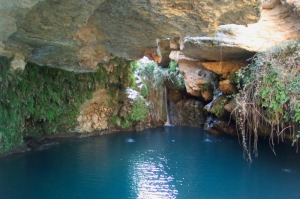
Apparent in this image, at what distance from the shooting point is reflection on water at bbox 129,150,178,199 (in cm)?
587

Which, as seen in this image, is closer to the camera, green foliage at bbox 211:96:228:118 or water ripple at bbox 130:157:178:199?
water ripple at bbox 130:157:178:199

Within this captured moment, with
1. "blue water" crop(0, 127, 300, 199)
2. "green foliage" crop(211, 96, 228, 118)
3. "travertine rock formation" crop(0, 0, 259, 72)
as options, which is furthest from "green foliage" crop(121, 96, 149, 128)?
"travertine rock formation" crop(0, 0, 259, 72)

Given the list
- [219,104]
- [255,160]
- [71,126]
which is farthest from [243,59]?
[71,126]

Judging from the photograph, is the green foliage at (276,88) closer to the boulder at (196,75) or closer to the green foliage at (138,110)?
the boulder at (196,75)

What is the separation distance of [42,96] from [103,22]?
495 centimetres

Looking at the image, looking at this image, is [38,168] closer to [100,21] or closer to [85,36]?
[85,36]

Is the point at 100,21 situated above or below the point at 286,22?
below

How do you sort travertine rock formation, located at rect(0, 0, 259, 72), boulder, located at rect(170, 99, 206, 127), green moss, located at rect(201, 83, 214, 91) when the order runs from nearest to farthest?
travertine rock formation, located at rect(0, 0, 259, 72) → green moss, located at rect(201, 83, 214, 91) → boulder, located at rect(170, 99, 206, 127)

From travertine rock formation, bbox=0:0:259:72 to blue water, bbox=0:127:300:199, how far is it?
2995mm

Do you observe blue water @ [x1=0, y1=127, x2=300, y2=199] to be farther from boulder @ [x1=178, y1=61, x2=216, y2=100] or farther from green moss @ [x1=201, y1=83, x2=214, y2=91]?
boulder @ [x1=178, y1=61, x2=216, y2=100]

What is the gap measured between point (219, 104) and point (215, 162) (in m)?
4.04

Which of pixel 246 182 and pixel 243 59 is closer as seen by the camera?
pixel 246 182

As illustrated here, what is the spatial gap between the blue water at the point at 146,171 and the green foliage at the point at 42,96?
2.97 feet

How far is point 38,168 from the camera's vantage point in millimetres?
7055
